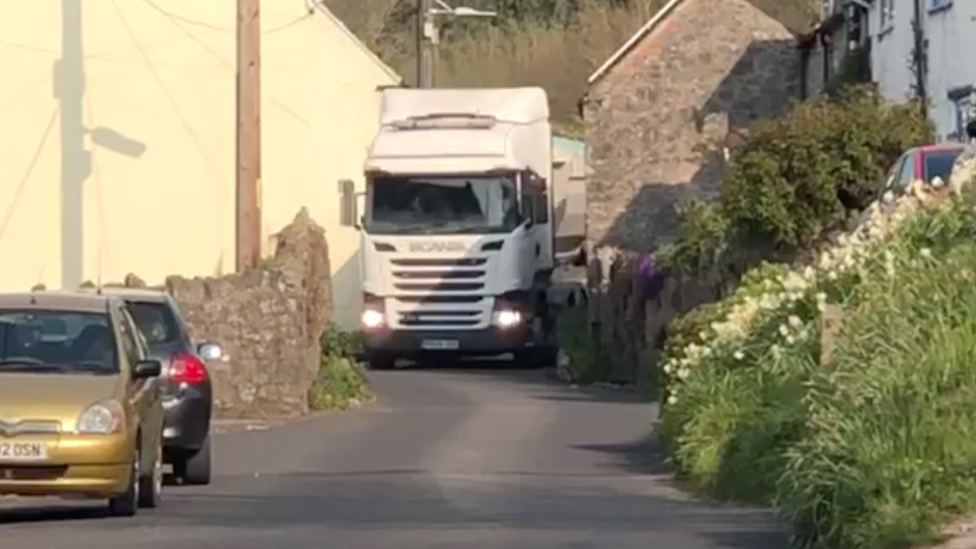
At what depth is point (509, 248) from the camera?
130 feet

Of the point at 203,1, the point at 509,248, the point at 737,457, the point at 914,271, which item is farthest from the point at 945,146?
the point at 203,1

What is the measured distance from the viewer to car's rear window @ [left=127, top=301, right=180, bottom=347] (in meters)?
19.5

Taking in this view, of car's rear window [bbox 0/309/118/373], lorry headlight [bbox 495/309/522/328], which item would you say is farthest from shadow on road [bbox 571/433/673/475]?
lorry headlight [bbox 495/309/522/328]

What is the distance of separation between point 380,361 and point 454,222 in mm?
4272

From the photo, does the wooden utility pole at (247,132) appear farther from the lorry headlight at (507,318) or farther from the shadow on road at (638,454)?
the lorry headlight at (507,318)

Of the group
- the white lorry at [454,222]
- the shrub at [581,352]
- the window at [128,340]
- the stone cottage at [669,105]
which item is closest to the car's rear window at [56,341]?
the window at [128,340]

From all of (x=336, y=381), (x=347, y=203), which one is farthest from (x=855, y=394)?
(x=347, y=203)

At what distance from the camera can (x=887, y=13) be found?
4069cm

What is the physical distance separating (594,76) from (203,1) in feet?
42.3

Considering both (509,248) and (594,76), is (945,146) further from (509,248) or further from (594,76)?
(594,76)

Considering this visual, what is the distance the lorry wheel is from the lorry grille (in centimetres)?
168

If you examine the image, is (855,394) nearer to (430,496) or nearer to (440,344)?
(430,496)

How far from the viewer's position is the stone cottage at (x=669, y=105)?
52.8 meters

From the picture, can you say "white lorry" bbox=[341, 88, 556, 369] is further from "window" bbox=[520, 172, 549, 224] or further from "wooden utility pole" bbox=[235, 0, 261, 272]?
"wooden utility pole" bbox=[235, 0, 261, 272]
